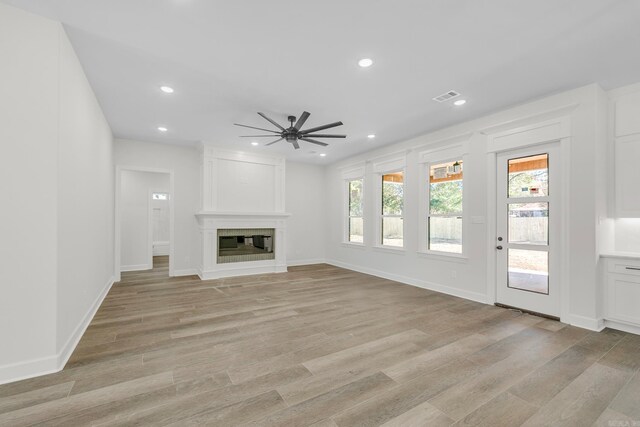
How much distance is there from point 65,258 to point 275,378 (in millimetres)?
2172

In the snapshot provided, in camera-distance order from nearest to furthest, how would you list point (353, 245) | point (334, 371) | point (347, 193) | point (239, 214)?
point (334, 371)
point (239, 214)
point (353, 245)
point (347, 193)

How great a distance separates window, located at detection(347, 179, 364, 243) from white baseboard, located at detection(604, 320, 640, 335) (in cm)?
455

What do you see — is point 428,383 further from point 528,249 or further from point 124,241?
point 124,241

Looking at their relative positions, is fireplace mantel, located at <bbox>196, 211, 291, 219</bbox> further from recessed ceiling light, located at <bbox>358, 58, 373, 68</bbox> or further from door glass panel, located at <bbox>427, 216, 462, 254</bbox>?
recessed ceiling light, located at <bbox>358, 58, 373, 68</bbox>

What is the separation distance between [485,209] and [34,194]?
5.28 metres

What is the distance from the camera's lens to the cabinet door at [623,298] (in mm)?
3184

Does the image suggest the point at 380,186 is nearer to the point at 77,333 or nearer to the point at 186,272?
the point at 186,272

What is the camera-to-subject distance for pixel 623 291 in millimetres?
3271

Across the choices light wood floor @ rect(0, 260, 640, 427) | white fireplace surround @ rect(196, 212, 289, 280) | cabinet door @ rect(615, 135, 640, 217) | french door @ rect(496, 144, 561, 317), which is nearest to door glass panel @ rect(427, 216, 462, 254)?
french door @ rect(496, 144, 561, 317)

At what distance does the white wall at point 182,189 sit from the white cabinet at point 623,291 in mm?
6986

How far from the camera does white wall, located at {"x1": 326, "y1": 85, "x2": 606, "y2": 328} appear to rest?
338 cm

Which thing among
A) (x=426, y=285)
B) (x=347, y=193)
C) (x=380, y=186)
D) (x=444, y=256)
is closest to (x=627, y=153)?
(x=444, y=256)

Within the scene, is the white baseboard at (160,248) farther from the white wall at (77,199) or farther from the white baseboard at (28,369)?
the white baseboard at (28,369)

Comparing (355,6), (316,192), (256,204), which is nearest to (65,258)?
(355,6)
